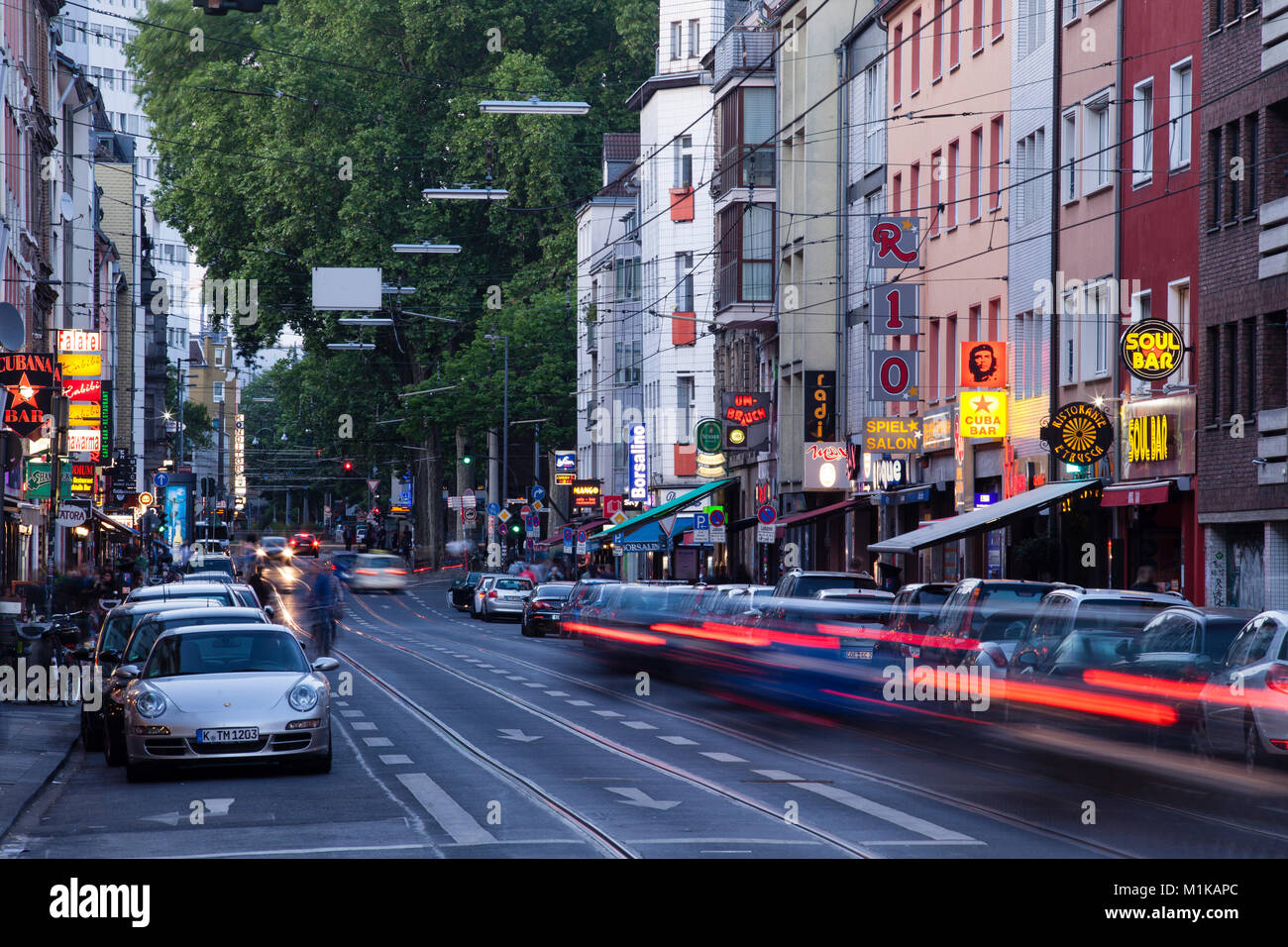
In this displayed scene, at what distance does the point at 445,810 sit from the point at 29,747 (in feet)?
24.2

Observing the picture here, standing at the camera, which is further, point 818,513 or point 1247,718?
point 818,513

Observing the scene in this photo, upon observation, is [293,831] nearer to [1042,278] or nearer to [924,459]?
[1042,278]

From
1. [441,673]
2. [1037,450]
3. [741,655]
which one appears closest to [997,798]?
[741,655]

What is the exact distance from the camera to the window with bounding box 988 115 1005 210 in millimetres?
42531

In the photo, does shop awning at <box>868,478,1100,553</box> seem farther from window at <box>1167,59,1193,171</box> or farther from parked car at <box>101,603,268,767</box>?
parked car at <box>101,603,268,767</box>

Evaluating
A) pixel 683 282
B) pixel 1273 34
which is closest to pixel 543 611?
pixel 683 282

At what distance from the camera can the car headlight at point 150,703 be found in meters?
16.3

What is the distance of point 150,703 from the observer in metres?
16.4

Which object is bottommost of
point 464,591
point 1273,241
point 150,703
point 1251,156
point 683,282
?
point 464,591

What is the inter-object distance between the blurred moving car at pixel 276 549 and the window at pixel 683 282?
31.1m

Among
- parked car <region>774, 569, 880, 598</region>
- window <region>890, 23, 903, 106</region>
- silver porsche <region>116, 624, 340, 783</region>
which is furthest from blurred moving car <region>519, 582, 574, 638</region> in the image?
silver porsche <region>116, 624, 340, 783</region>

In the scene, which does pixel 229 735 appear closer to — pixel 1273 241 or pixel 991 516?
pixel 1273 241

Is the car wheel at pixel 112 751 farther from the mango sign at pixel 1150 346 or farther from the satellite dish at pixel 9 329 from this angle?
the mango sign at pixel 1150 346

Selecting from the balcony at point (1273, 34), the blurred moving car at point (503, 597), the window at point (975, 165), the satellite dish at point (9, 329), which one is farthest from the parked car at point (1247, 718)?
the blurred moving car at point (503, 597)
